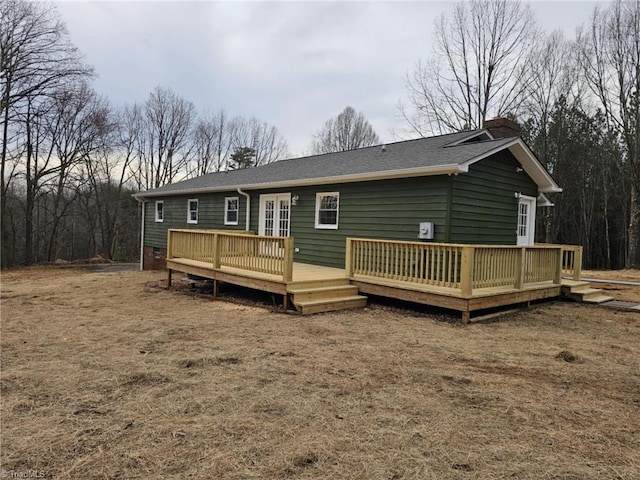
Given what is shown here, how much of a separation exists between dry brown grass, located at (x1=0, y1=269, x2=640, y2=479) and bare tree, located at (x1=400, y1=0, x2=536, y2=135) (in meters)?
16.9

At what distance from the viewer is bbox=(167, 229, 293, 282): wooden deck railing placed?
24.0 feet

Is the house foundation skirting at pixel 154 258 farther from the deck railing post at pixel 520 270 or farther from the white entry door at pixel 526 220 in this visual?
the deck railing post at pixel 520 270

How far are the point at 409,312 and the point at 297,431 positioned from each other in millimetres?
4760

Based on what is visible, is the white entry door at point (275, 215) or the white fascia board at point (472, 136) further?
the white entry door at point (275, 215)

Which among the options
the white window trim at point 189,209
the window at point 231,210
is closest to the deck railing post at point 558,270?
the window at point 231,210

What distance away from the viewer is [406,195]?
843cm

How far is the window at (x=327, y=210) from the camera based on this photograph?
32.6ft

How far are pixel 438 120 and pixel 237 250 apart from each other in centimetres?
Answer: 1683

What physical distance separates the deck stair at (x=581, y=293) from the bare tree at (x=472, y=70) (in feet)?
45.2

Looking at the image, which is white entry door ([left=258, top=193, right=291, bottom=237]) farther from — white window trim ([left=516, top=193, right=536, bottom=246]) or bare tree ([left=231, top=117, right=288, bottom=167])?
bare tree ([left=231, top=117, right=288, bottom=167])

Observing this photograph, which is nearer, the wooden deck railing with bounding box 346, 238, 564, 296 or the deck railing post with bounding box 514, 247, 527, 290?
the wooden deck railing with bounding box 346, 238, 564, 296

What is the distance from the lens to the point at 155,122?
26.9 meters

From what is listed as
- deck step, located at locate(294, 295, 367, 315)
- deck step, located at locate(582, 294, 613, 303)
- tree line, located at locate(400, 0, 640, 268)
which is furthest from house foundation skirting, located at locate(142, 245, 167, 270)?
tree line, located at locate(400, 0, 640, 268)

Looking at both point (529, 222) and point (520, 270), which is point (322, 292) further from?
point (529, 222)
